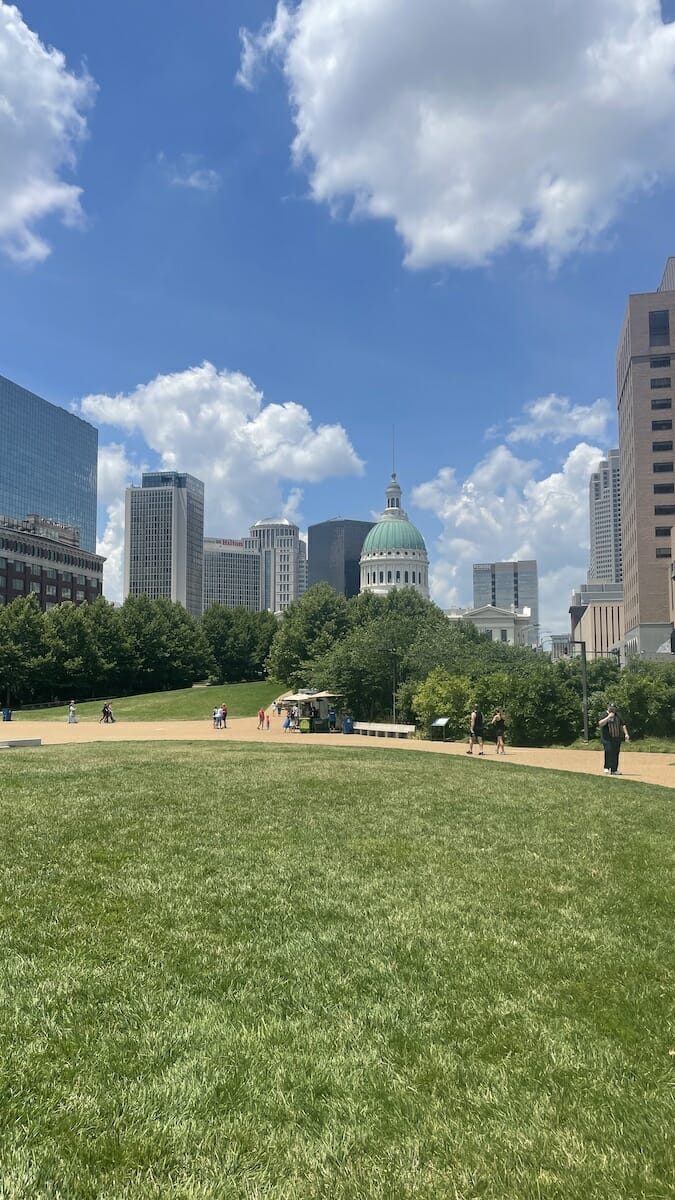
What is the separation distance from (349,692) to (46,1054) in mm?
45731

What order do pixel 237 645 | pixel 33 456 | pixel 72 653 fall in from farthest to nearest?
pixel 33 456
pixel 237 645
pixel 72 653

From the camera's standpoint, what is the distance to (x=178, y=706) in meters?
64.9

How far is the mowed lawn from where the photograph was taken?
3.96 meters

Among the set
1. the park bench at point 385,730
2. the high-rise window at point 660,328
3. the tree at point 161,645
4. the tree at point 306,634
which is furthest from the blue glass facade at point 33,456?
the park bench at point 385,730

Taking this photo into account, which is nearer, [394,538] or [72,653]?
[72,653]

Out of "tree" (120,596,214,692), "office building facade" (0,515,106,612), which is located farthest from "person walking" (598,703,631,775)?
"office building facade" (0,515,106,612)

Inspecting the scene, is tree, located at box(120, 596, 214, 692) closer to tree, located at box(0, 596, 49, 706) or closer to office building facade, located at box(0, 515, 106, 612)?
tree, located at box(0, 596, 49, 706)

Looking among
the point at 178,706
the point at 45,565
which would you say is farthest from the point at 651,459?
the point at 45,565

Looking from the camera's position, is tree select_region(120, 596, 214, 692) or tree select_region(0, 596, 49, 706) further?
tree select_region(120, 596, 214, 692)

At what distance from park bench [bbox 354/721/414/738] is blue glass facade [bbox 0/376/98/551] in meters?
142

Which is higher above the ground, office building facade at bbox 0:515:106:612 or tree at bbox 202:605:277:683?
office building facade at bbox 0:515:106:612

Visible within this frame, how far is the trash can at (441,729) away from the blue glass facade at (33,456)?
14809 cm

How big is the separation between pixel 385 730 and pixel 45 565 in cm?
9495

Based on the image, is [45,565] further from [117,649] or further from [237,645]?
[117,649]
